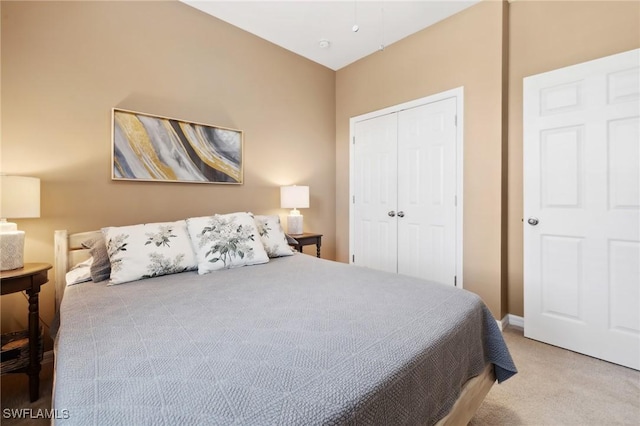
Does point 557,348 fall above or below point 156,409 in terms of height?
below

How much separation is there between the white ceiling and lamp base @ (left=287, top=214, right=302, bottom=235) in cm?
190

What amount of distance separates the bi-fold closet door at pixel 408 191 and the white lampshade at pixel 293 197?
2.81 feet

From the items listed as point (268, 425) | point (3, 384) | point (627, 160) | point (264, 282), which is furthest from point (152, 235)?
point (627, 160)

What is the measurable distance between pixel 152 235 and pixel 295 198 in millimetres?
1518

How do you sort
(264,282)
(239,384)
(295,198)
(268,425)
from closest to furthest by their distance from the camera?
1. (268,425)
2. (239,384)
3. (264,282)
4. (295,198)

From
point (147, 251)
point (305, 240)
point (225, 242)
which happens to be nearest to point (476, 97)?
point (305, 240)

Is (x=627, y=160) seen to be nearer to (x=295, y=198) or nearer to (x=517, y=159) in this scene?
(x=517, y=159)

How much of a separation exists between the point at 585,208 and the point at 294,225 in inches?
96.4

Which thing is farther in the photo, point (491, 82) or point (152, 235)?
point (491, 82)

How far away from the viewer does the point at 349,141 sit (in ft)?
12.3

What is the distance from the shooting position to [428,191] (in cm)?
295

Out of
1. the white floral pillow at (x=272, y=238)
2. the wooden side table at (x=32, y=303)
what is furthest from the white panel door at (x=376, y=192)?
the wooden side table at (x=32, y=303)

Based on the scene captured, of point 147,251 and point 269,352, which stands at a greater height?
point 147,251

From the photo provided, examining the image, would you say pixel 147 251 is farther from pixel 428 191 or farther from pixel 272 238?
pixel 428 191
